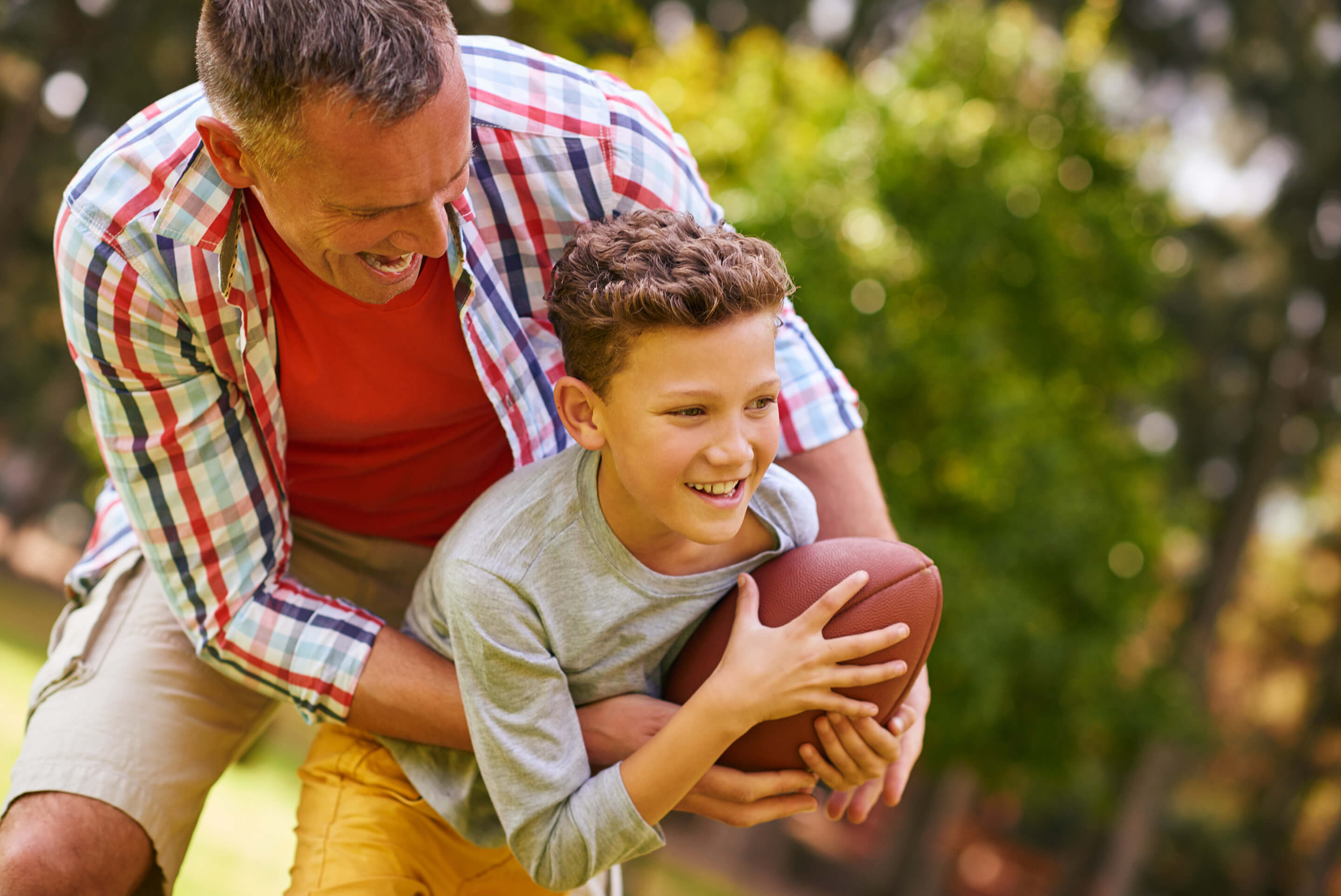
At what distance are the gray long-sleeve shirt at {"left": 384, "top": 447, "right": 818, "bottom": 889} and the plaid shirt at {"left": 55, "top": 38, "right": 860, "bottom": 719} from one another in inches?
11.0

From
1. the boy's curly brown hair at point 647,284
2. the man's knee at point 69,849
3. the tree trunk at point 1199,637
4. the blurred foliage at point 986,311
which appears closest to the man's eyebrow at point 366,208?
the boy's curly brown hair at point 647,284

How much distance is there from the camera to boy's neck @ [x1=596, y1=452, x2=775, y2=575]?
225cm

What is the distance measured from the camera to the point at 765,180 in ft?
29.3

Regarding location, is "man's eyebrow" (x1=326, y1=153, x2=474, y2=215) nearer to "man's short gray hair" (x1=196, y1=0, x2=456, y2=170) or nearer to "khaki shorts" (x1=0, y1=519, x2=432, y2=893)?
"man's short gray hair" (x1=196, y1=0, x2=456, y2=170)

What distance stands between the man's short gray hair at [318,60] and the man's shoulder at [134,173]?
247mm

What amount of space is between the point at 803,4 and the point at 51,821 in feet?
57.6

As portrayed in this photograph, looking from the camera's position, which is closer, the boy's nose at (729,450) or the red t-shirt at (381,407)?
the boy's nose at (729,450)

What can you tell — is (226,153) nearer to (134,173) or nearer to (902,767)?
(134,173)

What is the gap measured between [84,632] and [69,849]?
21.8 inches

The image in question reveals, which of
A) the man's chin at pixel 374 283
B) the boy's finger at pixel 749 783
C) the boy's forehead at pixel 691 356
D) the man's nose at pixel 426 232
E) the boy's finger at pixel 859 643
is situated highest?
the man's nose at pixel 426 232

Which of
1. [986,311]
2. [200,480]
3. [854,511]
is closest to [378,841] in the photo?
[200,480]

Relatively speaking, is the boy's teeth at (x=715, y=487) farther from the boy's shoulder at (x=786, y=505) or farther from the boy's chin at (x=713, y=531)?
the boy's shoulder at (x=786, y=505)

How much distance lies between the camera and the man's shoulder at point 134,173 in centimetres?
217

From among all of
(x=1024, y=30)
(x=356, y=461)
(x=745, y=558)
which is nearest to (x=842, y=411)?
(x=745, y=558)
